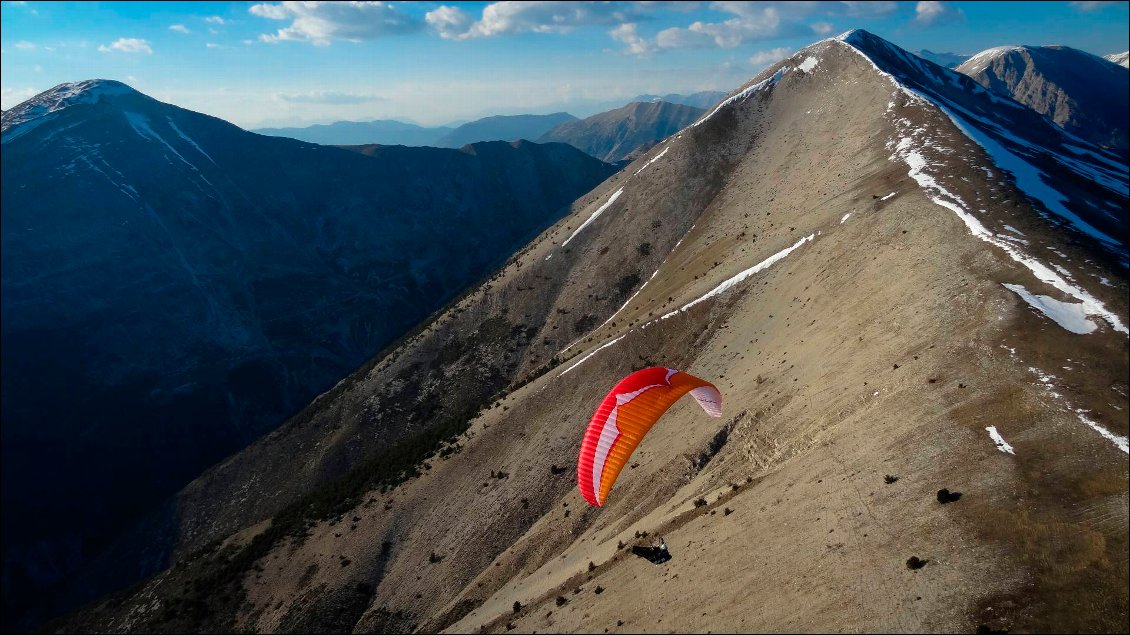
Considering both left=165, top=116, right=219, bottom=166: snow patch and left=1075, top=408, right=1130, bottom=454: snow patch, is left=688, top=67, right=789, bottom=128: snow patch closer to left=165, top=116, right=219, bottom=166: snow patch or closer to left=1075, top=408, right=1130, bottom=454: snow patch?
left=1075, top=408, right=1130, bottom=454: snow patch

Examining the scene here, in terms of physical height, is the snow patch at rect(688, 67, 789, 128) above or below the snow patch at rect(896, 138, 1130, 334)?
above

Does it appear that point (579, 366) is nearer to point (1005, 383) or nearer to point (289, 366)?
point (1005, 383)

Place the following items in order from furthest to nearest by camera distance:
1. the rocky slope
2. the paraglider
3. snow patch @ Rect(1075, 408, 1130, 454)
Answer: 1. the paraglider
2. the rocky slope
3. snow patch @ Rect(1075, 408, 1130, 454)

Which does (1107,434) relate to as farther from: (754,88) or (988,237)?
(754,88)

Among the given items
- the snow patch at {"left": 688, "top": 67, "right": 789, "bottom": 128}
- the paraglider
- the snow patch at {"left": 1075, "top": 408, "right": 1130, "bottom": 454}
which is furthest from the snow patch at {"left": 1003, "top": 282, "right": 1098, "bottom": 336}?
the snow patch at {"left": 688, "top": 67, "right": 789, "bottom": 128}

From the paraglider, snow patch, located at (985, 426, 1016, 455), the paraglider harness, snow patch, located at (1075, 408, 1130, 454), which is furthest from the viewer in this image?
the paraglider harness

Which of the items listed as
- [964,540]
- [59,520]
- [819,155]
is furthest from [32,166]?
[964,540]

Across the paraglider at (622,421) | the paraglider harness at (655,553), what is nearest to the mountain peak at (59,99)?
the paraglider at (622,421)
